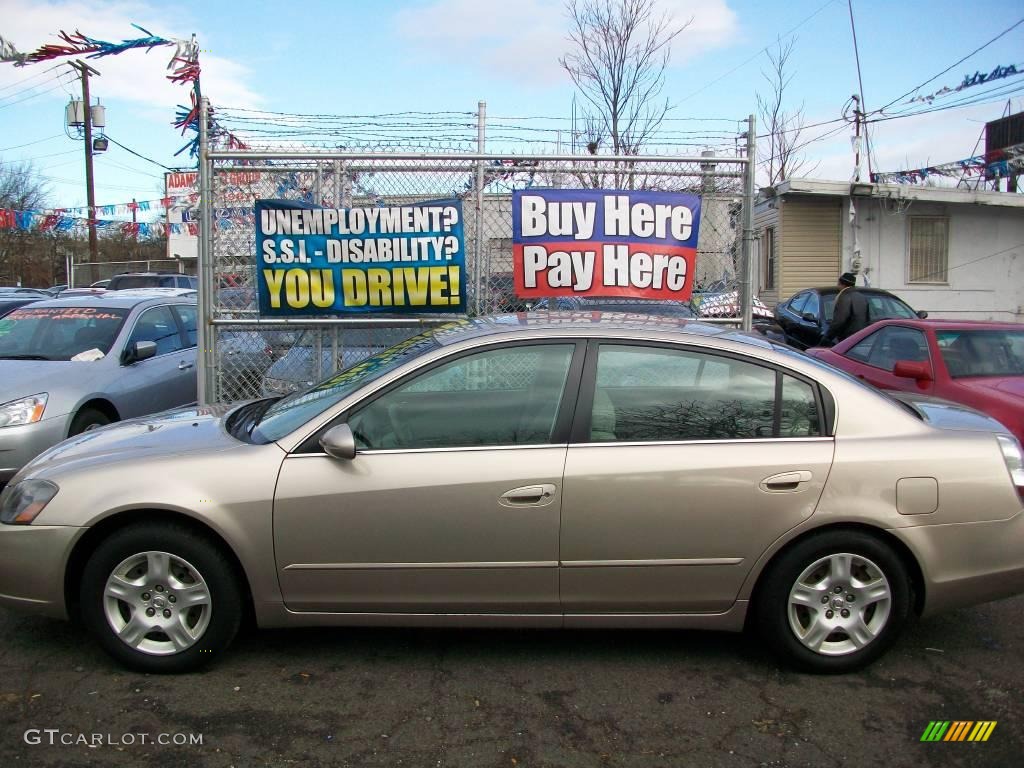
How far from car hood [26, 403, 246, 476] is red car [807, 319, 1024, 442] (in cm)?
454

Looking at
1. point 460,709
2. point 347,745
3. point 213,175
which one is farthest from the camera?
point 213,175

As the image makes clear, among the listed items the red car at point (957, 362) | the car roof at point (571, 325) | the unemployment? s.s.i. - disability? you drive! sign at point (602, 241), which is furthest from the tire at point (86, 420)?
the red car at point (957, 362)

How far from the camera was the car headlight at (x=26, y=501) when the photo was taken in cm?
343

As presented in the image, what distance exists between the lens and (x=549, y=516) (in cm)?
335

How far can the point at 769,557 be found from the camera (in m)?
3.43

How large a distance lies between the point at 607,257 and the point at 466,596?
3851 millimetres

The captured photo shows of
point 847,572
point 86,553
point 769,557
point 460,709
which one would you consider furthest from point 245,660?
point 847,572

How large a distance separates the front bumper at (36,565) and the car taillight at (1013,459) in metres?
3.94

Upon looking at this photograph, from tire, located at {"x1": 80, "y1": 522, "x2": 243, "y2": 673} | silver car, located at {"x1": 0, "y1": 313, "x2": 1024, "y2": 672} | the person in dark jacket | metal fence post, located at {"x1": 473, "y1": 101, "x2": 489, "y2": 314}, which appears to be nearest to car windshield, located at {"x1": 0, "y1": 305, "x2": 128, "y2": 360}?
metal fence post, located at {"x1": 473, "y1": 101, "x2": 489, "y2": 314}

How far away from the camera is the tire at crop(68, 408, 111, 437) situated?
6.31 metres

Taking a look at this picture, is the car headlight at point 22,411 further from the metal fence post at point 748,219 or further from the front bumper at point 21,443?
the metal fence post at point 748,219

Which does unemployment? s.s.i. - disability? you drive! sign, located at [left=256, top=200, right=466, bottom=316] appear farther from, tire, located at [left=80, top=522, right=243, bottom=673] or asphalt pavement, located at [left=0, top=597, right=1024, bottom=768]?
tire, located at [left=80, top=522, right=243, bottom=673]

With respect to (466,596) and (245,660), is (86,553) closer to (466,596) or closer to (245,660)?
(245,660)

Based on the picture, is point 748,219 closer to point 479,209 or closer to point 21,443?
point 479,209
